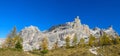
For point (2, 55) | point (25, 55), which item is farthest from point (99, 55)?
point (2, 55)

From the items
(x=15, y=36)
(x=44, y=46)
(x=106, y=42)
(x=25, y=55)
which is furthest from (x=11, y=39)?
(x=106, y=42)

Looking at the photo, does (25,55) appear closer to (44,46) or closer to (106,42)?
(44,46)

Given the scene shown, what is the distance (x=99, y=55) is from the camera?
221 feet

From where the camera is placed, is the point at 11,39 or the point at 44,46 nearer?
the point at 11,39

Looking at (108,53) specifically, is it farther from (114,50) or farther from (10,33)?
(10,33)

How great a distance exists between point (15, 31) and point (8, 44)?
932 centimetres

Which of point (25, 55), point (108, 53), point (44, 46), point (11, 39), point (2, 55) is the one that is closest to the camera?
point (2, 55)

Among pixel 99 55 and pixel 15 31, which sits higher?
pixel 15 31

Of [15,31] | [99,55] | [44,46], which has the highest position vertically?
[15,31]

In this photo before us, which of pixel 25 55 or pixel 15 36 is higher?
pixel 15 36

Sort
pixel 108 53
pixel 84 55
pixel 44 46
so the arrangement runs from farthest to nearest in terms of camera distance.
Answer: pixel 44 46, pixel 108 53, pixel 84 55

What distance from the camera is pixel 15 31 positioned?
98.7 meters

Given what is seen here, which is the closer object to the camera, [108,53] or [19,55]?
[19,55]

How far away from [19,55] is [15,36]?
4127 cm
